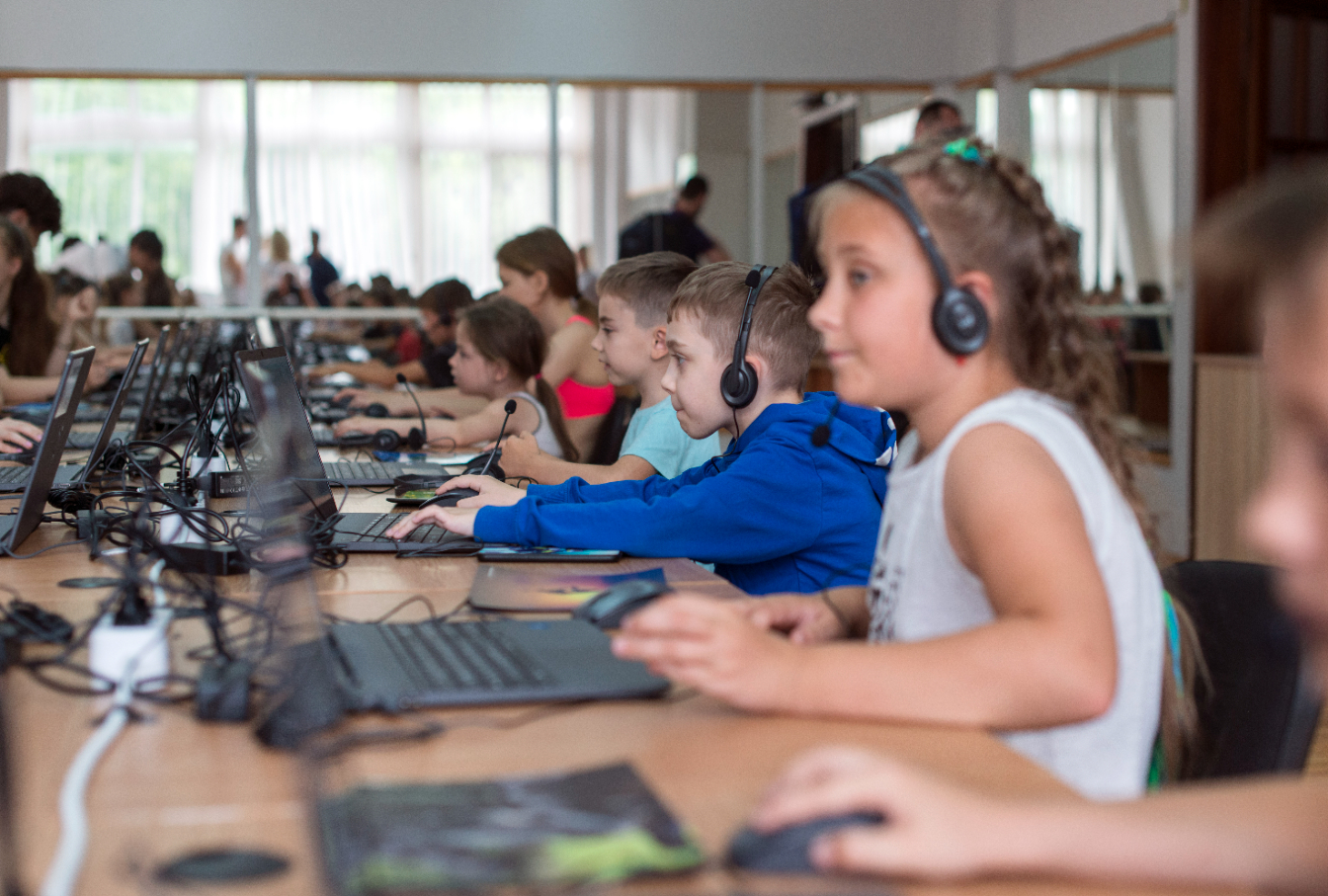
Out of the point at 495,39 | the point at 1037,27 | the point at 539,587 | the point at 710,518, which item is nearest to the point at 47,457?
the point at 539,587

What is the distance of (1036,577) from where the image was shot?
97 cm

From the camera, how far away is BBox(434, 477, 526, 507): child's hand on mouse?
6.27 ft

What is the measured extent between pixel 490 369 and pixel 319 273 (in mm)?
4050

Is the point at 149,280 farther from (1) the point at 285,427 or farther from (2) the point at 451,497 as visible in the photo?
(1) the point at 285,427

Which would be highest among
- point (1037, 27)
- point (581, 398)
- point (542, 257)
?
point (1037, 27)

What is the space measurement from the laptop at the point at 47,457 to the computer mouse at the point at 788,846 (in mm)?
1288

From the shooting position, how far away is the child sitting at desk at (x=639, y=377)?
2555 mm

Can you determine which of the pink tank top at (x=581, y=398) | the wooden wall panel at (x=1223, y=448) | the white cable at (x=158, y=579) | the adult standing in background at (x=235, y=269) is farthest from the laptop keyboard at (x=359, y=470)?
the adult standing in background at (x=235, y=269)

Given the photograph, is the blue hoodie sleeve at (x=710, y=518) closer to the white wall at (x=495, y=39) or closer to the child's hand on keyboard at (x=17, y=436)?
the child's hand on keyboard at (x=17, y=436)

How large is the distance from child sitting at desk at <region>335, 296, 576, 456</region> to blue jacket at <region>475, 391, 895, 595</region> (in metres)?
1.44

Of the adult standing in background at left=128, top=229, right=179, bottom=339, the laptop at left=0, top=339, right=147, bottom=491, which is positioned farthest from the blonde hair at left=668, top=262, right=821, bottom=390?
the adult standing in background at left=128, top=229, right=179, bottom=339

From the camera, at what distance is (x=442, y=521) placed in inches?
70.2

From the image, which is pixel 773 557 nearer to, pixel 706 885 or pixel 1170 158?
pixel 706 885

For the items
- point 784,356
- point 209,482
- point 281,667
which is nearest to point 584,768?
point 281,667
